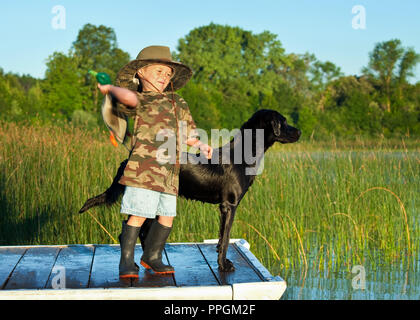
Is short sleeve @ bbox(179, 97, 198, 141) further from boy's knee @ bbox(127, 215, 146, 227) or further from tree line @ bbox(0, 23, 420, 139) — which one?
tree line @ bbox(0, 23, 420, 139)

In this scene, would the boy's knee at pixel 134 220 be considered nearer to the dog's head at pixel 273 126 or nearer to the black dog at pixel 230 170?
the black dog at pixel 230 170

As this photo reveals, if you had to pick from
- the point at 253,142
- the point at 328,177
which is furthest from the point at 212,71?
the point at 253,142

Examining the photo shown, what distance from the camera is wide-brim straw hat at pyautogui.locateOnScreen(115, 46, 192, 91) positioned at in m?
3.51

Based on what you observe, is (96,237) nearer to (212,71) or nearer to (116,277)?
(116,277)

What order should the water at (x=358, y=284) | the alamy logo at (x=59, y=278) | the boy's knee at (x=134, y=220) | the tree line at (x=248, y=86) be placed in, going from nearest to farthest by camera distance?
the alamy logo at (x=59, y=278) → the boy's knee at (x=134, y=220) → the water at (x=358, y=284) → the tree line at (x=248, y=86)

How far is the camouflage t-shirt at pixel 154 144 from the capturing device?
3352 mm

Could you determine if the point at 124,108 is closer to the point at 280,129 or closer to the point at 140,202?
the point at 140,202

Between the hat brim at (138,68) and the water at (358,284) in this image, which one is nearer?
the hat brim at (138,68)

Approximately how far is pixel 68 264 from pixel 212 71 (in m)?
48.4

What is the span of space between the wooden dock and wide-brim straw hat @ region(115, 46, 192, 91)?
1.47 meters

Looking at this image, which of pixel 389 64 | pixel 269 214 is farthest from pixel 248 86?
pixel 269 214

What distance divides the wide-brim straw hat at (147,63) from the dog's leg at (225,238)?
111cm

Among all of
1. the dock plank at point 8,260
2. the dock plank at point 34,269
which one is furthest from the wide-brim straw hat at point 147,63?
the dock plank at point 8,260
